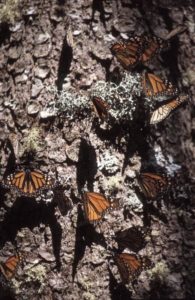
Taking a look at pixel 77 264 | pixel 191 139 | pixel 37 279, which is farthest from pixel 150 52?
pixel 37 279

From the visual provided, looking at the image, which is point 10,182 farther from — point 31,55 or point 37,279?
point 31,55

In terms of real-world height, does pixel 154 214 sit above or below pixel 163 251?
above

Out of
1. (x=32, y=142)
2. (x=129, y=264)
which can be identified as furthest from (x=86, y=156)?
(x=129, y=264)

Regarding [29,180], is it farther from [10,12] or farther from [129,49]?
[10,12]

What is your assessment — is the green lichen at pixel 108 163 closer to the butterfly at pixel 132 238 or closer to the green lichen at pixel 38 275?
the butterfly at pixel 132 238

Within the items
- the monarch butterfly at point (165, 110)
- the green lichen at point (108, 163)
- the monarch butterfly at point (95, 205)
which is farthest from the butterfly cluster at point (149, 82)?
the monarch butterfly at point (95, 205)

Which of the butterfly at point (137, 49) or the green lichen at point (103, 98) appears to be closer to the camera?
the butterfly at point (137, 49)

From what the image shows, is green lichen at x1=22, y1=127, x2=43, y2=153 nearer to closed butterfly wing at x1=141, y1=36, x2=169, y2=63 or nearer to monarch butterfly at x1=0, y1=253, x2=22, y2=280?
monarch butterfly at x1=0, y1=253, x2=22, y2=280
